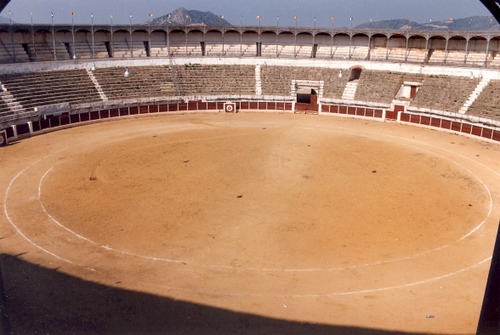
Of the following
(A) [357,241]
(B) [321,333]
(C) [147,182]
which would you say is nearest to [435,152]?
(A) [357,241]

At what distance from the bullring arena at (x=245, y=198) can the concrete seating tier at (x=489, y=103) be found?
0.14 metres

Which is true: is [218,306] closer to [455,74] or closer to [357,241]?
[357,241]

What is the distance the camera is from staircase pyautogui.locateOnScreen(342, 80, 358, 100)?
3959 centimetres

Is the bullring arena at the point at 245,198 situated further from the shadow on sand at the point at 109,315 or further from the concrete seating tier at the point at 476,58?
the concrete seating tier at the point at 476,58

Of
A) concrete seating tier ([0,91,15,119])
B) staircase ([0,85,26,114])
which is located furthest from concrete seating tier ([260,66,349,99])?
concrete seating tier ([0,91,15,119])

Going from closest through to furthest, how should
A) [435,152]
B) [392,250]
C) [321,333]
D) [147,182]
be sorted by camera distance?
1. [321,333]
2. [392,250]
3. [147,182]
4. [435,152]

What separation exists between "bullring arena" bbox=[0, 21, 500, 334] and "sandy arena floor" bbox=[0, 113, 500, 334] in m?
0.07

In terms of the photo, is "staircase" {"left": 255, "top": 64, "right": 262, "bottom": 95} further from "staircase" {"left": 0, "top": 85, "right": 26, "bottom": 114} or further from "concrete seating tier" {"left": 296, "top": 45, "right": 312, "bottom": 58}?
"staircase" {"left": 0, "top": 85, "right": 26, "bottom": 114}

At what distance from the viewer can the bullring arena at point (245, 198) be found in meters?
11.4

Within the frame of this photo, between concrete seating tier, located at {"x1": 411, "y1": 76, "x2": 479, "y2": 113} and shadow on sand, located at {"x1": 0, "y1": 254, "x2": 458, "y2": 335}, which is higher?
concrete seating tier, located at {"x1": 411, "y1": 76, "x2": 479, "y2": 113}

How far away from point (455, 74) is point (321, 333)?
34.0m

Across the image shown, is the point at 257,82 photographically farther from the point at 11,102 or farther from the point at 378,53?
the point at 11,102

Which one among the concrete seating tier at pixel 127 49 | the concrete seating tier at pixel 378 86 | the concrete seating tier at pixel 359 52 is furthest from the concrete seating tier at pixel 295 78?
Answer: the concrete seating tier at pixel 127 49

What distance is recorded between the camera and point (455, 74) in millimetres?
37656
